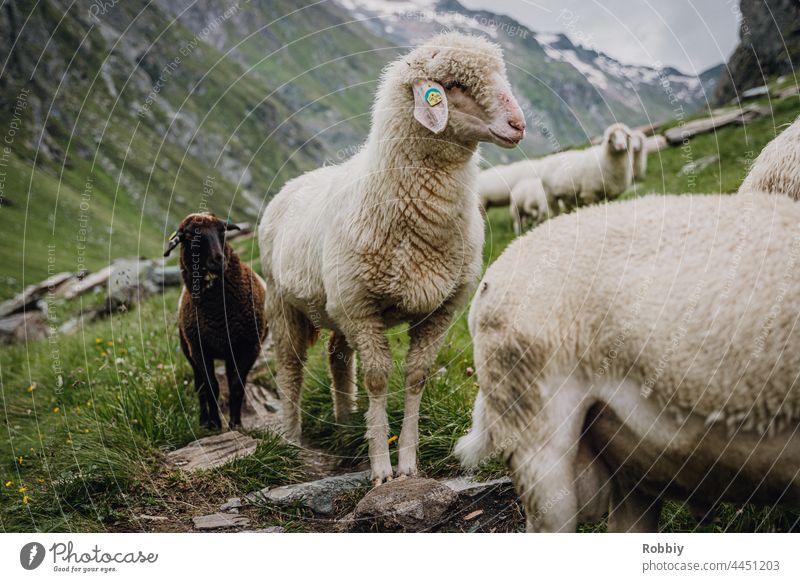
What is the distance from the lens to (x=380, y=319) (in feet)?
14.3

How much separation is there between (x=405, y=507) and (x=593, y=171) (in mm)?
8436

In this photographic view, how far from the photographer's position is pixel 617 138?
988cm

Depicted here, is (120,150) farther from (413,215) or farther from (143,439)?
(413,215)

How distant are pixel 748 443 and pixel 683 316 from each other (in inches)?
20.7

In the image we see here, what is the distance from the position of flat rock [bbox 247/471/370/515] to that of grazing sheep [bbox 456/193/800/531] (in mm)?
1938

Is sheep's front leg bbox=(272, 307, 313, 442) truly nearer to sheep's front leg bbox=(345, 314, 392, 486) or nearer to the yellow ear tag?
sheep's front leg bbox=(345, 314, 392, 486)

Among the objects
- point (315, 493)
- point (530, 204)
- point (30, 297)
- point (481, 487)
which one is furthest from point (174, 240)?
point (30, 297)

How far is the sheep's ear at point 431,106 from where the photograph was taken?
12.7 feet

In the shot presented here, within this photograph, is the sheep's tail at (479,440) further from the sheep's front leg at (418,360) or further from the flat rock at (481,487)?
the sheep's front leg at (418,360)

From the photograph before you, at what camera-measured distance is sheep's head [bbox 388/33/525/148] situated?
3.76m

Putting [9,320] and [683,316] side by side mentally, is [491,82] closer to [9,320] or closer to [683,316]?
[683,316]
